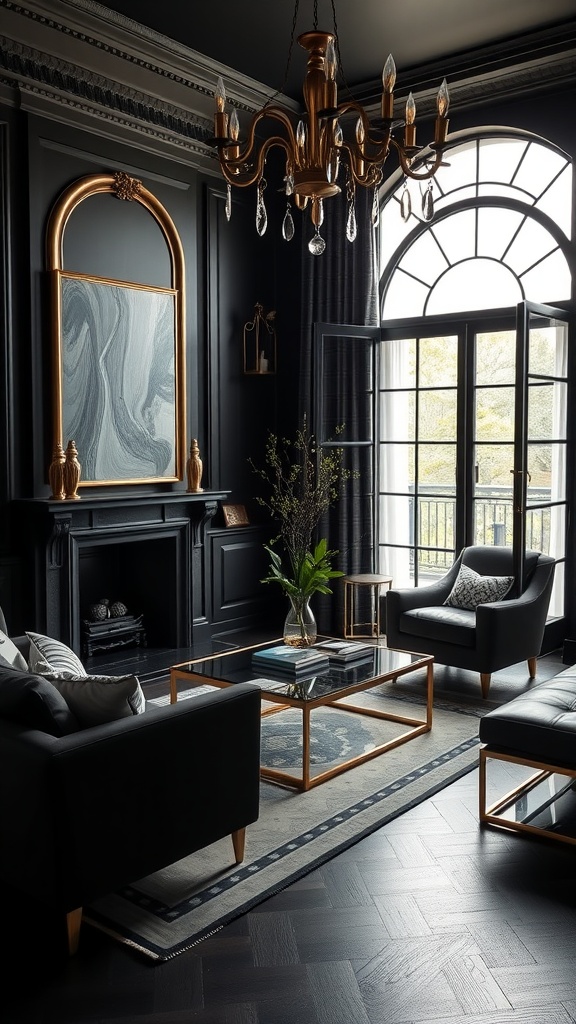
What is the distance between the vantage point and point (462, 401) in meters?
6.23

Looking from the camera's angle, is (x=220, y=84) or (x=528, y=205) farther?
(x=528, y=205)

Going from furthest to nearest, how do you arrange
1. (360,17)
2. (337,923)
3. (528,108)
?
(528,108), (360,17), (337,923)

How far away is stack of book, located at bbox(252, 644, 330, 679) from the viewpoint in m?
3.98

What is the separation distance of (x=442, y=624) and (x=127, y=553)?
91.9 inches

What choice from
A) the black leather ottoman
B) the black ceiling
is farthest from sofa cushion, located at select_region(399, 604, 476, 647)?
the black ceiling

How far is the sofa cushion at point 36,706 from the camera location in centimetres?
248

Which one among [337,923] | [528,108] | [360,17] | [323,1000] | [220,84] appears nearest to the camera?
[323,1000]

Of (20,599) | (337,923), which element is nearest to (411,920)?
(337,923)

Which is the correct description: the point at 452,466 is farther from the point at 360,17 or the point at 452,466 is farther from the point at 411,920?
the point at 411,920

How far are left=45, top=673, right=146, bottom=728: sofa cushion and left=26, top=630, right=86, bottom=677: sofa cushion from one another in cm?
21

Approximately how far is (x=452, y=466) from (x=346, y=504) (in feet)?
2.74

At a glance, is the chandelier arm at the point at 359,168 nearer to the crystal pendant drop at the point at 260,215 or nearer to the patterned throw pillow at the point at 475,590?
the crystal pendant drop at the point at 260,215

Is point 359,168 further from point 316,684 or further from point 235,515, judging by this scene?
point 235,515

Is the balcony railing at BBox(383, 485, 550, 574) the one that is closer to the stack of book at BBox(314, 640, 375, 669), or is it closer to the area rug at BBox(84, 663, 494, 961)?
the area rug at BBox(84, 663, 494, 961)
